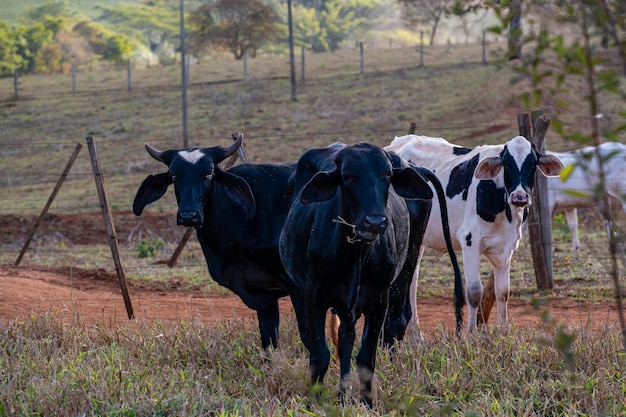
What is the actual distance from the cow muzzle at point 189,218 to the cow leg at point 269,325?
2.63 feet

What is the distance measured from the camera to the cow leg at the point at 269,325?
21.9 ft

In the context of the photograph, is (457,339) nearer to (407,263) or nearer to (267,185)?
(407,263)

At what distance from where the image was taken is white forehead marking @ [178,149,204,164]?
7.20m

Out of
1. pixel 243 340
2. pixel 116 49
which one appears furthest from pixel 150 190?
pixel 116 49

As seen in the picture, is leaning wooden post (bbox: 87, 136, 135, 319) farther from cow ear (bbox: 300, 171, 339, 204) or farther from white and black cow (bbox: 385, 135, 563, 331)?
cow ear (bbox: 300, 171, 339, 204)

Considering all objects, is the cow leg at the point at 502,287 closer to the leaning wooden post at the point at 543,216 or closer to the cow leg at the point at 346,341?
the leaning wooden post at the point at 543,216

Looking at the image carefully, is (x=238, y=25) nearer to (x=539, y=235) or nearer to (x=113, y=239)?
A: (x=539, y=235)

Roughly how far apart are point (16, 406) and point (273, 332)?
213cm

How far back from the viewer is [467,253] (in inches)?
318

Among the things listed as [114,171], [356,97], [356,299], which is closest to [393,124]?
[356,97]

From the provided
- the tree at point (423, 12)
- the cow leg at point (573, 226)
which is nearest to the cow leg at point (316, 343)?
the cow leg at point (573, 226)

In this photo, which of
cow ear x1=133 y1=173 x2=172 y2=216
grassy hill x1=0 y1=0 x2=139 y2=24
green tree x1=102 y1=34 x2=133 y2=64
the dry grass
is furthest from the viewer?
grassy hill x1=0 y1=0 x2=139 y2=24

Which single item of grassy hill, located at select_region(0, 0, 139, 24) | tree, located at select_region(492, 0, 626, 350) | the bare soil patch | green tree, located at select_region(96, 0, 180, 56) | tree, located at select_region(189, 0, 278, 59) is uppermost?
grassy hill, located at select_region(0, 0, 139, 24)

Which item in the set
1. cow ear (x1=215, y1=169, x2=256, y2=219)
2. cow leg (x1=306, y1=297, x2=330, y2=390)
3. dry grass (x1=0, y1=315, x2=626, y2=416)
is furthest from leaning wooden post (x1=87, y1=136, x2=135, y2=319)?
cow leg (x1=306, y1=297, x2=330, y2=390)
